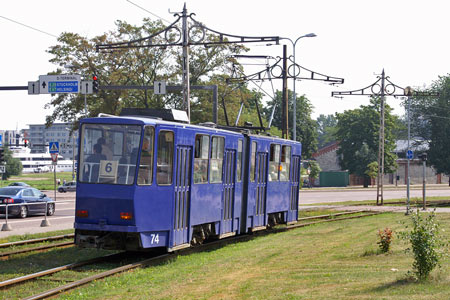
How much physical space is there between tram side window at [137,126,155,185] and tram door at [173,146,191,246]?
0.92m

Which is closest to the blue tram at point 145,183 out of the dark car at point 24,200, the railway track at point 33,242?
the railway track at point 33,242

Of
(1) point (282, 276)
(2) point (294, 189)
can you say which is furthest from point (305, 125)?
(1) point (282, 276)

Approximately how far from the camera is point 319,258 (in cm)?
1500

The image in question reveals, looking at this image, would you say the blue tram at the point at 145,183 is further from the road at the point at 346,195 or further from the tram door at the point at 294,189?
the road at the point at 346,195

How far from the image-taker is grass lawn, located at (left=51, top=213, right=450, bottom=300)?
10523 millimetres

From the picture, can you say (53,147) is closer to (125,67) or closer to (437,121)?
(125,67)

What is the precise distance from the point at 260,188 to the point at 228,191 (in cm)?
261

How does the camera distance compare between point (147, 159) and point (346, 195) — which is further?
point (346, 195)

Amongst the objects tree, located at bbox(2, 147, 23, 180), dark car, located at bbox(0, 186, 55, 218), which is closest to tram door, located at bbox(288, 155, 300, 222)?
dark car, located at bbox(0, 186, 55, 218)

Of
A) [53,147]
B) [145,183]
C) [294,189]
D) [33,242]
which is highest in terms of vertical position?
[53,147]

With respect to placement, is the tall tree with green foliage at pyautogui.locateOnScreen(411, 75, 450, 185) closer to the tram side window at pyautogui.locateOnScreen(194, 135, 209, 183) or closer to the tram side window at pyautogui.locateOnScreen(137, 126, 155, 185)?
the tram side window at pyautogui.locateOnScreen(194, 135, 209, 183)

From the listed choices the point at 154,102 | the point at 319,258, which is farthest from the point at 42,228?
the point at 154,102

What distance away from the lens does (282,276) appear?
1246cm

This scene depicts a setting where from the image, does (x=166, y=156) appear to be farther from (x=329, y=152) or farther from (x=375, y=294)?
(x=329, y=152)
